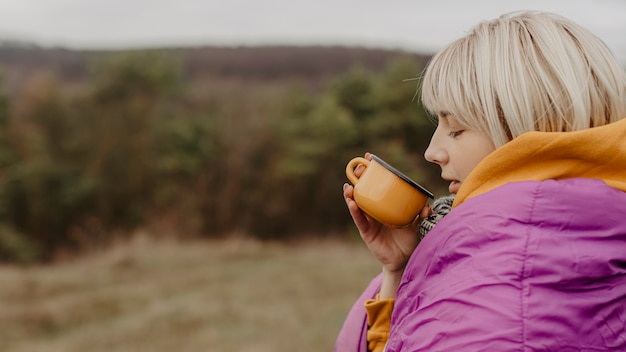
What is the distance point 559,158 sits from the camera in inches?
34.7

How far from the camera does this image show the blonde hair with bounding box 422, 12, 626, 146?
2.97 feet

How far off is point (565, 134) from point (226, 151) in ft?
61.0

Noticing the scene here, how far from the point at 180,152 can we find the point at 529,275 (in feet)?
60.1

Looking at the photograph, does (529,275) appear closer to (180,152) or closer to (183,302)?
(183,302)

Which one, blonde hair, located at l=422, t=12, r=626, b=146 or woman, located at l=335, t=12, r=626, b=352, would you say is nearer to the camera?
woman, located at l=335, t=12, r=626, b=352

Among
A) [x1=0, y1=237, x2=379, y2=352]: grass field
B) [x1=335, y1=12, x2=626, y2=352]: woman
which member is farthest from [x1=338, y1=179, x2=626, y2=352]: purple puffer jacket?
[x1=0, y1=237, x2=379, y2=352]: grass field

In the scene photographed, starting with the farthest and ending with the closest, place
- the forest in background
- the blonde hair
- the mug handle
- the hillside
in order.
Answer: the hillside
the forest in background
the mug handle
the blonde hair

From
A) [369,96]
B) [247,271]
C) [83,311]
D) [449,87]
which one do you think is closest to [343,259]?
[247,271]

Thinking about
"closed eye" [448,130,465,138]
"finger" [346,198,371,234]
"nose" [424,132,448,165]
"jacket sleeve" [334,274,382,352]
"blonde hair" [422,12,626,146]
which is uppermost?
"blonde hair" [422,12,626,146]

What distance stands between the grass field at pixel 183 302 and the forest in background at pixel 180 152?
19.4 ft

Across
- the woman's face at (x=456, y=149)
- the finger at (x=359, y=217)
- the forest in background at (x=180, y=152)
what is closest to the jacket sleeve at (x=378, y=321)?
the finger at (x=359, y=217)

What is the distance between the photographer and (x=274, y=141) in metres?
19.4

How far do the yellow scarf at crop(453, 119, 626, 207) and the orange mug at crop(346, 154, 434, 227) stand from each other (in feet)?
0.49

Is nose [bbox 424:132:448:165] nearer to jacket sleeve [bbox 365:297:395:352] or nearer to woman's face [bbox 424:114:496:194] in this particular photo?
woman's face [bbox 424:114:496:194]
